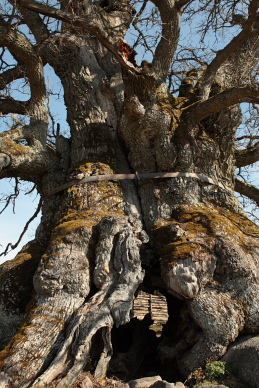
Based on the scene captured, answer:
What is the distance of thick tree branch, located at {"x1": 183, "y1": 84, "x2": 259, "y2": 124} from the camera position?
5137 mm

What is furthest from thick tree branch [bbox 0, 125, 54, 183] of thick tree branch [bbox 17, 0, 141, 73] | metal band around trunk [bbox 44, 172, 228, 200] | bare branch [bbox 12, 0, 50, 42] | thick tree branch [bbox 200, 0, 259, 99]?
thick tree branch [bbox 200, 0, 259, 99]

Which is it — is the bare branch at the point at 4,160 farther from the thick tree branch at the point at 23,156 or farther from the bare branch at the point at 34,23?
the bare branch at the point at 34,23

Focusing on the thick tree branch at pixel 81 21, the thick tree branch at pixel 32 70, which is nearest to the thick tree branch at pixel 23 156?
the thick tree branch at pixel 32 70

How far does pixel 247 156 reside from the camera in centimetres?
718

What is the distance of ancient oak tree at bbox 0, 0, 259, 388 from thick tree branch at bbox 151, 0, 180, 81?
0.03m

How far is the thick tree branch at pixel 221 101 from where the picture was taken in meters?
5.14

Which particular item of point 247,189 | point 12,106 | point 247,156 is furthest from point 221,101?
point 12,106

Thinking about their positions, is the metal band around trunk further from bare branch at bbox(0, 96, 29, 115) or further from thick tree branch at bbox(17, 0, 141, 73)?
bare branch at bbox(0, 96, 29, 115)

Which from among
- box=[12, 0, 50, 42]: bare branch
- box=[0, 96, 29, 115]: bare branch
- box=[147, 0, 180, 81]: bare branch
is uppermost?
box=[12, 0, 50, 42]: bare branch

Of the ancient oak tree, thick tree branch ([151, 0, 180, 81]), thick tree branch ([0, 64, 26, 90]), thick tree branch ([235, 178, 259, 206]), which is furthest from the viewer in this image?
thick tree branch ([235, 178, 259, 206])

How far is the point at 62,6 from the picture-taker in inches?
272

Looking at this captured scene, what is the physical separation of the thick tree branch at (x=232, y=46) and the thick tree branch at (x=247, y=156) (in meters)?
1.61

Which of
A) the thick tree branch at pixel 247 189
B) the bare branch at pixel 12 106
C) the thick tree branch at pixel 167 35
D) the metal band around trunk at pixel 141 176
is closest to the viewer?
the metal band around trunk at pixel 141 176

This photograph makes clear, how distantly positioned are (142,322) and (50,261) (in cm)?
218
